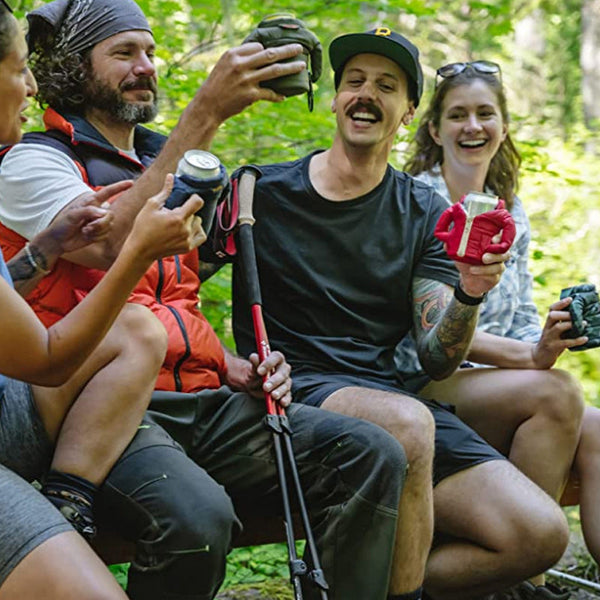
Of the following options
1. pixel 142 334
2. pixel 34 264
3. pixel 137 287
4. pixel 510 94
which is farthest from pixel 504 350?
pixel 510 94

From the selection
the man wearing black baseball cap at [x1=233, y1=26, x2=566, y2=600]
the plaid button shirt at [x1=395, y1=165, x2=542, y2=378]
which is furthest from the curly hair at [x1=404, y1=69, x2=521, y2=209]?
the man wearing black baseball cap at [x1=233, y1=26, x2=566, y2=600]

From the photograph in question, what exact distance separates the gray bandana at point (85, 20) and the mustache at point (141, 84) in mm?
211

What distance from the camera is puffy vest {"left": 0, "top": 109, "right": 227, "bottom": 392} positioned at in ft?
9.97

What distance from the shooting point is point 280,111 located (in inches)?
213

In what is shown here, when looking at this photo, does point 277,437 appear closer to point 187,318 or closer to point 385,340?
point 187,318

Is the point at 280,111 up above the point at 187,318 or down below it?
above

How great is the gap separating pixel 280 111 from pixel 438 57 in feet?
42.1

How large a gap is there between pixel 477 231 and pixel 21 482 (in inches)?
71.5

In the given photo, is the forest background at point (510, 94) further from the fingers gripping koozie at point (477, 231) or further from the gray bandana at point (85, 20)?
the fingers gripping koozie at point (477, 231)

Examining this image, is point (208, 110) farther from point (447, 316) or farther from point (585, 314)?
point (585, 314)

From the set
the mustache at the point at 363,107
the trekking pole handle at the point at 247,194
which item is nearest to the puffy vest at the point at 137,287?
the trekking pole handle at the point at 247,194

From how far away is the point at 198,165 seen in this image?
2686 millimetres

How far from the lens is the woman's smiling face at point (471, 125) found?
14.3ft

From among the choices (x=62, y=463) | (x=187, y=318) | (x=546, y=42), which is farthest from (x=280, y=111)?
(x=546, y=42)
